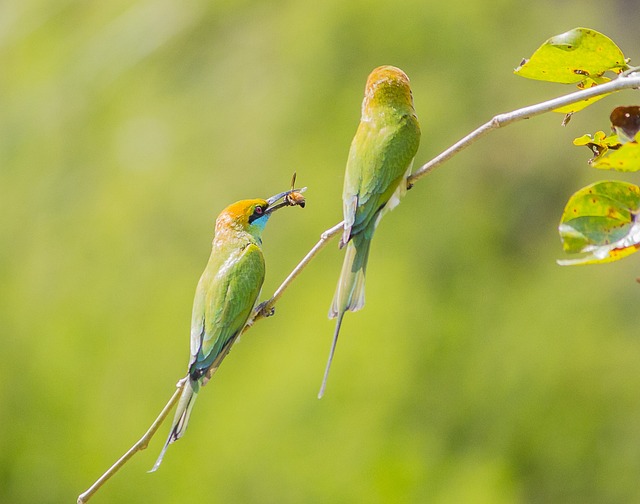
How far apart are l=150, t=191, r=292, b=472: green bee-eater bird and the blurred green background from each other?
253 centimetres

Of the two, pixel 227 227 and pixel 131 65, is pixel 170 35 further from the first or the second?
pixel 227 227

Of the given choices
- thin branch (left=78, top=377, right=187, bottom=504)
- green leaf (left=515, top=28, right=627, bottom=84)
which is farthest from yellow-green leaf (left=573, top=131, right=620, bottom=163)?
thin branch (left=78, top=377, right=187, bottom=504)

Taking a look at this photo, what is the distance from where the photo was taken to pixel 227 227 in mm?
1828

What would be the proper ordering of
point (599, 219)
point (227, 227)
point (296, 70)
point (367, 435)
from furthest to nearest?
1. point (296, 70)
2. point (367, 435)
3. point (227, 227)
4. point (599, 219)

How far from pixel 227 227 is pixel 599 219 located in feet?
3.35

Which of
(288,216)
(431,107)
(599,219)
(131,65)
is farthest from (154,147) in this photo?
(599,219)

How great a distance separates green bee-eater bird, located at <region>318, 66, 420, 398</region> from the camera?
1.64 metres

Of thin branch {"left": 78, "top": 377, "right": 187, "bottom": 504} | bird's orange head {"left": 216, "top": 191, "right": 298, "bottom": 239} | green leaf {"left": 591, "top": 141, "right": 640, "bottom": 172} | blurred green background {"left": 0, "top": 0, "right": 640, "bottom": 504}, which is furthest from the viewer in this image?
blurred green background {"left": 0, "top": 0, "right": 640, "bottom": 504}

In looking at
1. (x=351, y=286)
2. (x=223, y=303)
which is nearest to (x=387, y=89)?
(x=351, y=286)

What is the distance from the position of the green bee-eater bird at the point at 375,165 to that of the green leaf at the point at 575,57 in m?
0.55

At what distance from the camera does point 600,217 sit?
0.92 m

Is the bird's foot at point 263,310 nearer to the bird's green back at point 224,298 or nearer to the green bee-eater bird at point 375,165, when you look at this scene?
the bird's green back at point 224,298

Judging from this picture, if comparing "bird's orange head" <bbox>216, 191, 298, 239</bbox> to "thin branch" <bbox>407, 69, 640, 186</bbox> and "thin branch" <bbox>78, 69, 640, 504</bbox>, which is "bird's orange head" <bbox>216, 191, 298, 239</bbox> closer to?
"thin branch" <bbox>78, 69, 640, 504</bbox>

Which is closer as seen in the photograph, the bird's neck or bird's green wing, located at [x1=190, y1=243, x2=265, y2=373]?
bird's green wing, located at [x1=190, y1=243, x2=265, y2=373]
